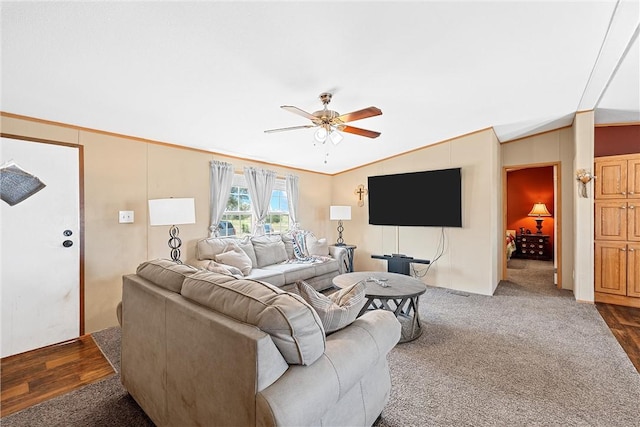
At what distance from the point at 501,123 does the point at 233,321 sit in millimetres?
4605

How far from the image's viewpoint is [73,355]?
2.62 meters

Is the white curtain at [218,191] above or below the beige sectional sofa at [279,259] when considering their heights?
above

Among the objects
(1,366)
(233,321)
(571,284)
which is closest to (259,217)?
(1,366)

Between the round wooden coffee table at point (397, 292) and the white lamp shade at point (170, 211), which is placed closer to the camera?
the round wooden coffee table at point (397, 292)

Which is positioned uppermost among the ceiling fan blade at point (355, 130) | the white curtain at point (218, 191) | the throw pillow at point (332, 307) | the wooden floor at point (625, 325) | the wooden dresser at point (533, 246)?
the ceiling fan blade at point (355, 130)

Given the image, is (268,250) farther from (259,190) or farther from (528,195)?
(528,195)

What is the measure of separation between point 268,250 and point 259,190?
3.50 ft

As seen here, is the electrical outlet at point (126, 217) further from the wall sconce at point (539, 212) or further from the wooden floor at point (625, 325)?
the wall sconce at point (539, 212)

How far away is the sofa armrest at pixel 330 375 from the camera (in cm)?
102

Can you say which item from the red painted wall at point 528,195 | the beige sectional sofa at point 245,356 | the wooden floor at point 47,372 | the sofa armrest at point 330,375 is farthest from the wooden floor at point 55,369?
the red painted wall at point 528,195

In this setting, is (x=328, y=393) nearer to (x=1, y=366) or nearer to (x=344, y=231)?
(x=1, y=366)

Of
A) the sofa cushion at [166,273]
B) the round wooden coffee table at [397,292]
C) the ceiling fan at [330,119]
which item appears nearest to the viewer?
the sofa cushion at [166,273]

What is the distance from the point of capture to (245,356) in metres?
1.09

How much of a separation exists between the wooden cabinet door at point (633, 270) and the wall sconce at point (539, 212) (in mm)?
3730
